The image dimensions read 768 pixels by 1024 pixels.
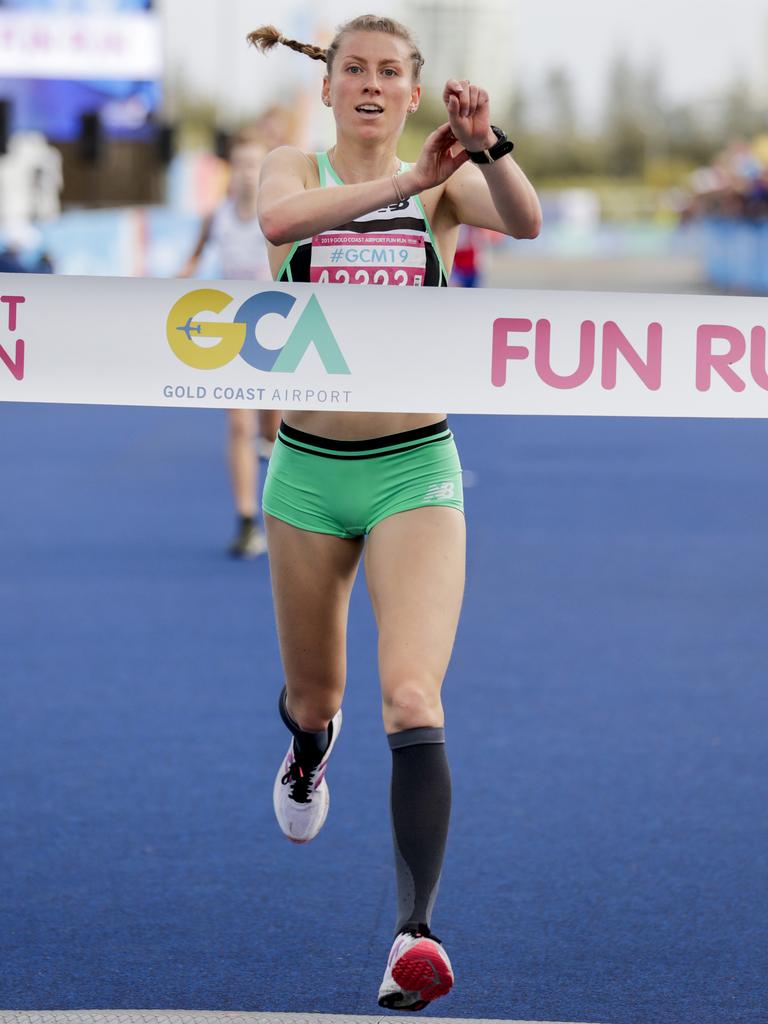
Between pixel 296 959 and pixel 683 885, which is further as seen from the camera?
pixel 683 885

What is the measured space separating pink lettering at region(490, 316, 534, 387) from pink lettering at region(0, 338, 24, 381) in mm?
1084

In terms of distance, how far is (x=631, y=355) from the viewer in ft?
12.7

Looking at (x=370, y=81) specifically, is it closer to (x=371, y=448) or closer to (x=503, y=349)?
(x=503, y=349)

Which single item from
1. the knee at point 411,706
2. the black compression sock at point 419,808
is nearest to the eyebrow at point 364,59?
the knee at point 411,706

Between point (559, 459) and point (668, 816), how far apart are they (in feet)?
29.7

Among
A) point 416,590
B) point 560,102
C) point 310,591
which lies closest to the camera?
point 416,590

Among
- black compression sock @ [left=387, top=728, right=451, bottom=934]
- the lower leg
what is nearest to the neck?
black compression sock @ [left=387, top=728, right=451, bottom=934]

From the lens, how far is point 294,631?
161 inches

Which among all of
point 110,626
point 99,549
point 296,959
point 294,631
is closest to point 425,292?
point 294,631

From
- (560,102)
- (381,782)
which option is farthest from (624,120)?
(381,782)

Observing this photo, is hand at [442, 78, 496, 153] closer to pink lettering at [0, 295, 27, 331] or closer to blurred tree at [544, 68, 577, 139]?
pink lettering at [0, 295, 27, 331]

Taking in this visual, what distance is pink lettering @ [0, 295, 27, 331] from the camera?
3840mm

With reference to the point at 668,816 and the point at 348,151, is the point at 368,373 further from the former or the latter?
the point at 668,816

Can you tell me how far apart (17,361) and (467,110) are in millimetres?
1200
